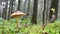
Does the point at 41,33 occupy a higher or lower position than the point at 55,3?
lower

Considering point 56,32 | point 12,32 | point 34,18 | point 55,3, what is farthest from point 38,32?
point 34,18

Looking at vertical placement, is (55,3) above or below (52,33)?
above

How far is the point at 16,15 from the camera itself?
232 cm

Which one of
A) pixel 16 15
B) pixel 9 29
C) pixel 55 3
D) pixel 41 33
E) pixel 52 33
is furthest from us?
pixel 55 3

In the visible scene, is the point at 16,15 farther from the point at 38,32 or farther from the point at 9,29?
the point at 38,32

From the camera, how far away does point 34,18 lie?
7238 mm

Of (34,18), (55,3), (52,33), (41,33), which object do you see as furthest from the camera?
(34,18)

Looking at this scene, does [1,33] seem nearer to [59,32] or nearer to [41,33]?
[41,33]

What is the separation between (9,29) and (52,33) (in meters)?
0.85

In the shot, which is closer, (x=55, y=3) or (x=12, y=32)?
(x=12, y=32)

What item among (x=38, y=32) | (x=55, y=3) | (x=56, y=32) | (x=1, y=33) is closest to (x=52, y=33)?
(x=56, y=32)

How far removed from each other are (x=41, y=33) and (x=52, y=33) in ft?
1.02

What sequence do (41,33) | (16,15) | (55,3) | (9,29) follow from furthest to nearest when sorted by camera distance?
(55,3) → (41,33) → (9,29) → (16,15)

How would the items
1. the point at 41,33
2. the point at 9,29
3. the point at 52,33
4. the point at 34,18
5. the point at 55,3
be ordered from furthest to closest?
the point at 34,18 < the point at 55,3 < the point at 52,33 < the point at 41,33 < the point at 9,29
